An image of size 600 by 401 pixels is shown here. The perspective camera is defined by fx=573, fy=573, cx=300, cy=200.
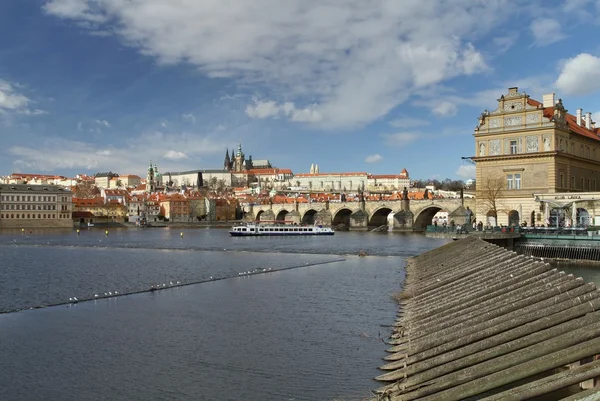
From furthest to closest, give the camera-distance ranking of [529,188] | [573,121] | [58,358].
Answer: [573,121]
[529,188]
[58,358]

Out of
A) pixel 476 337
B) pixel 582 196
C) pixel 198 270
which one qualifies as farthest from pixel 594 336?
pixel 582 196

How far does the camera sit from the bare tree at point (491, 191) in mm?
47438

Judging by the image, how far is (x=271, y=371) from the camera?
42.5 ft

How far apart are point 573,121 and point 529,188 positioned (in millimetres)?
11802

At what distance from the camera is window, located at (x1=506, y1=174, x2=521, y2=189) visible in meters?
46.9

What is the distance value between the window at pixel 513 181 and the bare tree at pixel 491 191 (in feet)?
1.15

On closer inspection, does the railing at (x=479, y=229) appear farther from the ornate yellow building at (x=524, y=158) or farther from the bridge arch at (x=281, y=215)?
the bridge arch at (x=281, y=215)

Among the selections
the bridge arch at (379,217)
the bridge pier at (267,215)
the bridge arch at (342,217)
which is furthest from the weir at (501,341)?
the bridge pier at (267,215)

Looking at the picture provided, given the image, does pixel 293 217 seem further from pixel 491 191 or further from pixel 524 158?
pixel 524 158

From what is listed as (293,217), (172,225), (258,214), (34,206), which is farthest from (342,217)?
(34,206)

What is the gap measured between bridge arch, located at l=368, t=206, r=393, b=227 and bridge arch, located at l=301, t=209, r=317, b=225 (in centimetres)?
1665

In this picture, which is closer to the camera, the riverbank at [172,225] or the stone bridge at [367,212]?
the stone bridge at [367,212]

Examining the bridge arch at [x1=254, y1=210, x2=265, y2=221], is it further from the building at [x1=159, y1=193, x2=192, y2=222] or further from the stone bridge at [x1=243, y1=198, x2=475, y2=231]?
the building at [x1=159, y1=193, x2=192, y2=222]

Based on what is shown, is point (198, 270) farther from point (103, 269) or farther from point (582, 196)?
point (582, 196)
